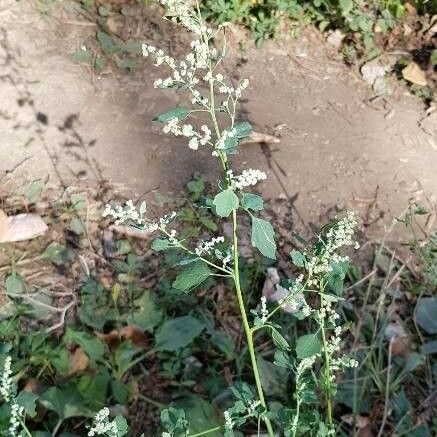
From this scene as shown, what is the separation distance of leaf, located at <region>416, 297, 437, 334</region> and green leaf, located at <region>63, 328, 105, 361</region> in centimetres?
108

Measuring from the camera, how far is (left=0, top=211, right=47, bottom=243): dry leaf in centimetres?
219

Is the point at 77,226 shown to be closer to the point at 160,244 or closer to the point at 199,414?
the point at 199,414

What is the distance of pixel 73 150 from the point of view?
8.36ft

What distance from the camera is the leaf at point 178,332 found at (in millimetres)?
1927

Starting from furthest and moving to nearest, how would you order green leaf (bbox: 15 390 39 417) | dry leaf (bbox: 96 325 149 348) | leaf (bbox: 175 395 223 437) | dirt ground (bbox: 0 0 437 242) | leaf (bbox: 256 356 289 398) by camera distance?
dirt ground (bbox: 0 0 437 242)
dry leaf (bbox: 96 325 149 348)
leaf (bbox: 256 356 289 398)
leaf (bbox: 175 395 223 437)
green leaf (bbox: 15 390 39 417)

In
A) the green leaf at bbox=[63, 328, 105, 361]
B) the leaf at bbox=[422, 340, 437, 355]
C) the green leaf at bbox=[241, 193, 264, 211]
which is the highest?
the green leaf at bbox=[241, 193, 264, 211]

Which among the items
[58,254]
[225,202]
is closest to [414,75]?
[58,254]

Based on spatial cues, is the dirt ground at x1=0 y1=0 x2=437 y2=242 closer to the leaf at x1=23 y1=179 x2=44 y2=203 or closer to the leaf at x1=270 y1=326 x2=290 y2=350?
the leaf at x1=23 y1=179 x2=44 y2=203

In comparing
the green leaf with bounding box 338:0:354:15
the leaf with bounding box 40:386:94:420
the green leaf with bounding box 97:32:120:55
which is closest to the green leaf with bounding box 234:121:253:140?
the leaf with bounding box 40:386:94:420

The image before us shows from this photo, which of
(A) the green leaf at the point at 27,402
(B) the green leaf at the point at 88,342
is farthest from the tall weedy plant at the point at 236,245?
(B) the green leaf at the point at 88,342

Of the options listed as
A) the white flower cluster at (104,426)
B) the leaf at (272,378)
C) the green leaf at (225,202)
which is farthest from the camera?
the leaf at (272,378)

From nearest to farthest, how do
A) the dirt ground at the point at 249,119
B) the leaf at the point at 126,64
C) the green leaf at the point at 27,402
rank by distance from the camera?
the green leaf at the point at 27,402
the dirt ground at the point at 249,119
the leaf at the point at 126,64

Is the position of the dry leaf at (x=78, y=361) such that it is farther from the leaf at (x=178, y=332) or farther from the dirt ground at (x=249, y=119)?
the dirt ground at (x=249, y=119)

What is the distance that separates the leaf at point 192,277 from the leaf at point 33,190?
1394mm
